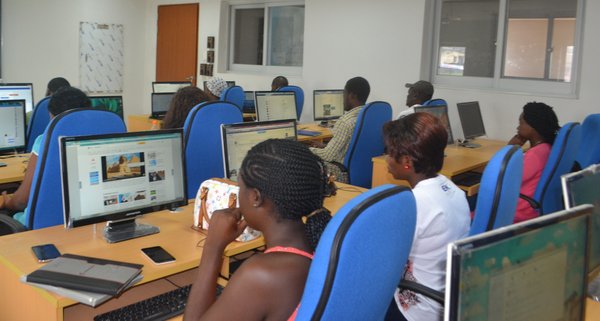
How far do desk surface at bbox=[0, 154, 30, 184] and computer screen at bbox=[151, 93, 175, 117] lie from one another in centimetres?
287

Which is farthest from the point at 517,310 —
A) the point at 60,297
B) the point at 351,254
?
the point at 60,297

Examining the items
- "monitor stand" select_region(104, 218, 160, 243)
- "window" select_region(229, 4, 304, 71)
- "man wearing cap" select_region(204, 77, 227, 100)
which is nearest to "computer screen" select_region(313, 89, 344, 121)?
"man wearing cap" select_region(204, 77, 227, 100)

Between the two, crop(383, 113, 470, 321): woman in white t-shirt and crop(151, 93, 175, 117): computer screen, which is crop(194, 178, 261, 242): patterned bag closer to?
crop(383, 113, 470, 321): woman in white t-shirt

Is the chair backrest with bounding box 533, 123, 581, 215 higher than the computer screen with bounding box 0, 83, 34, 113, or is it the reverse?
the computer screen with bounding box 0, 83, 34, 113

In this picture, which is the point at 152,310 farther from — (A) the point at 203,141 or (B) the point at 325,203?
(A) the point at 203,141

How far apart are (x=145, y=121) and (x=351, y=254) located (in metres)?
6.00

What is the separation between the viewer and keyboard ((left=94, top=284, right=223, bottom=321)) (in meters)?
1.74

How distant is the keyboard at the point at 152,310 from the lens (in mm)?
1743

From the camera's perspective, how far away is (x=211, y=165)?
3119mm

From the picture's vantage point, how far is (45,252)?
1819mm

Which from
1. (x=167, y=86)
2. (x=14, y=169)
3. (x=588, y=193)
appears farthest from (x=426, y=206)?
(x=167, y=86)

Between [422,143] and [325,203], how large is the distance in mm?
777

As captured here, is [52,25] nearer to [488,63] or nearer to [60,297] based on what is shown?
[488,63]

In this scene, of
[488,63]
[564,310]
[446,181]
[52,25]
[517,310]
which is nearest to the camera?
[517,310]
